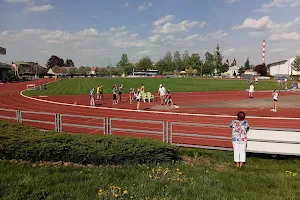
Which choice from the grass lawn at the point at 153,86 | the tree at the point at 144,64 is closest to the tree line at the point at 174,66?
the tree at the point at 144,64

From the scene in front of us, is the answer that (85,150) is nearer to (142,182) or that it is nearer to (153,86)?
(142,182)

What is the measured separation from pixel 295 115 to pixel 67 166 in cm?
1676

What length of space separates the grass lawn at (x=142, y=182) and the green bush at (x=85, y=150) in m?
0.28

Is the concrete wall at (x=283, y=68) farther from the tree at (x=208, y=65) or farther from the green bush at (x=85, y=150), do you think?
the green bush at (x=85, y=150)

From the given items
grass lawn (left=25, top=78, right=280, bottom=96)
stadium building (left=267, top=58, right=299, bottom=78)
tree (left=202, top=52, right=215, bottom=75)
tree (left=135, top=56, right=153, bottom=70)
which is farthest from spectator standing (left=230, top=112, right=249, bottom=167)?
tree (left=135, top=56, right=153, bottom=70)

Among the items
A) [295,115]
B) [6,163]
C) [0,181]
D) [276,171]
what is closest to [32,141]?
[6,163]

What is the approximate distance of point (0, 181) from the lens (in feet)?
17.5

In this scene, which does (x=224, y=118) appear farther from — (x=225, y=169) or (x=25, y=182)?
(x=25, y=182)

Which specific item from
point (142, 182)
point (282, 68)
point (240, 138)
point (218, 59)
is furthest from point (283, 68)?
point (142, 182)

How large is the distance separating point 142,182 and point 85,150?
2.35 meters

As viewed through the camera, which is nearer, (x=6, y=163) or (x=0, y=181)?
(x=0, y=181)

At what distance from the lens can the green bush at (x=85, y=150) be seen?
7121 millimetres

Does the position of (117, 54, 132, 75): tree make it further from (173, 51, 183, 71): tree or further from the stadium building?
the stadium building

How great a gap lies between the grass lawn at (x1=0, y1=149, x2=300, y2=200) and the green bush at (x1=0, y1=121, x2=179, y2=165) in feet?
0.92
